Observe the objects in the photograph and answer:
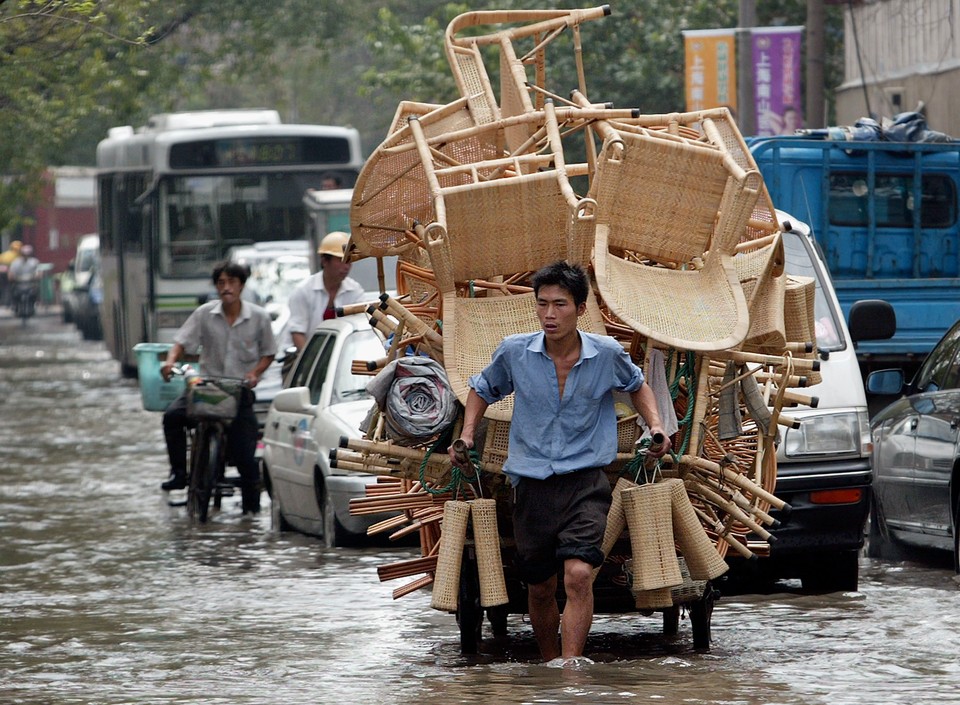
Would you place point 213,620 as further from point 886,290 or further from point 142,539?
point 886,290

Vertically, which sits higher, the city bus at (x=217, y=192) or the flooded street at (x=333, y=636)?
the city bus at (x=217, y=192)

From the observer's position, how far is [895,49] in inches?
1086

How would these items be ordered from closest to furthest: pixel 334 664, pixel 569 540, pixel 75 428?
pixel 569 540
pixel 334 664
pixel 75 428

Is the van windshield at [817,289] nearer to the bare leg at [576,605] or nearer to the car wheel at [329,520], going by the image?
the car wheel at [329,520]

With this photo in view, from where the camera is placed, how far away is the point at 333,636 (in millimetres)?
9352

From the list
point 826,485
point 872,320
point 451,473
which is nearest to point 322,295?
point 872,320

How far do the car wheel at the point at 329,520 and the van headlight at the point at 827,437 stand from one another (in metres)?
3.15

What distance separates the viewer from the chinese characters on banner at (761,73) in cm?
2497

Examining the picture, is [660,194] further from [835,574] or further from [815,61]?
[815,61]

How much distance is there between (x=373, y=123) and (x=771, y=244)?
59.8m

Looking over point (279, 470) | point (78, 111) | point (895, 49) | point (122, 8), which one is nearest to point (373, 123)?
point (78, 111)

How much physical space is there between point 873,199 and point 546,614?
10247 millimetres

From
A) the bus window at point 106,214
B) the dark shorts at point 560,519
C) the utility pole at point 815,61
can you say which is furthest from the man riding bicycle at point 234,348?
the bus window at point 106,214

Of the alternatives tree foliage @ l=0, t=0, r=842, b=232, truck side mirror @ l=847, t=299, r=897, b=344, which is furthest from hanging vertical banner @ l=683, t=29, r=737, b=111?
truck side mirror @ l=847, t=299, r=897, b=344
